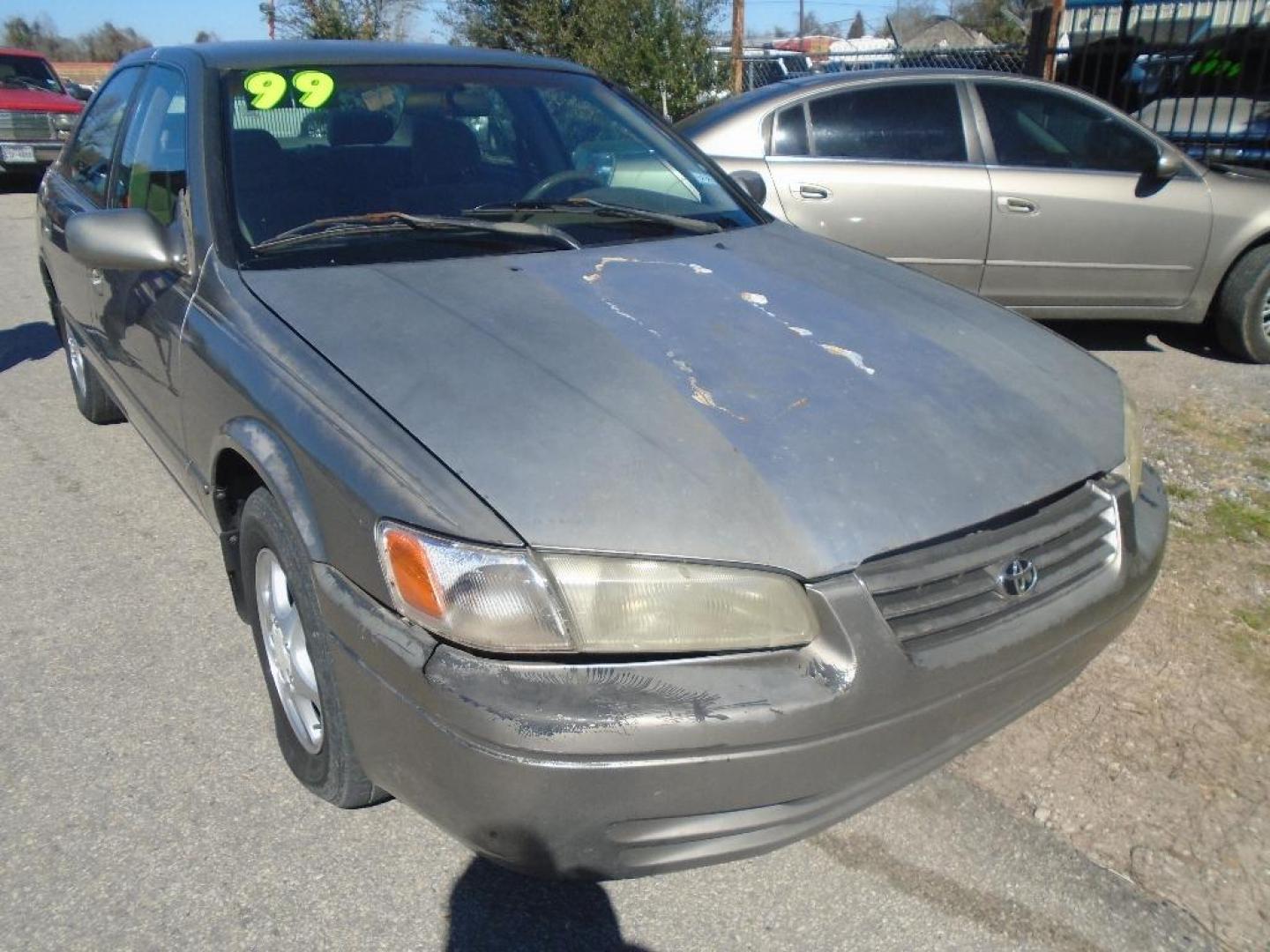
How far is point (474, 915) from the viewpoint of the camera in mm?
A: 2311

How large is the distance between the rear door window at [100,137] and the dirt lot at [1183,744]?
3.62 meters

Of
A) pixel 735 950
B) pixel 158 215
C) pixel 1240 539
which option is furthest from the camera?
pixel 1240 539

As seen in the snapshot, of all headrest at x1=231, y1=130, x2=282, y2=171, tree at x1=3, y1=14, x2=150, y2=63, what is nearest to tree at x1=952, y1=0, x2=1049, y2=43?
headrest at x1=231, y1=130, x2=282, y2=171

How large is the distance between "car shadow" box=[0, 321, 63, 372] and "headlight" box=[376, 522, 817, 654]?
550 centimetres

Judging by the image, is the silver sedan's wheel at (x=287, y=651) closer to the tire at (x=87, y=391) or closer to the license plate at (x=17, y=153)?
the tire at (x=87, y=391)

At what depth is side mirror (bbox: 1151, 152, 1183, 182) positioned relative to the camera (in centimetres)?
583

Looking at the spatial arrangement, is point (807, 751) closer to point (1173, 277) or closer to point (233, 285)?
point (233, 285)

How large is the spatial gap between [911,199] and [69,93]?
14460mm

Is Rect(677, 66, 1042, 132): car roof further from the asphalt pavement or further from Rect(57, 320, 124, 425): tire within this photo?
the asphalt pavement

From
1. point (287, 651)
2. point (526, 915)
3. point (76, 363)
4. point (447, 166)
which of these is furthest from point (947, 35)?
point (526, 915)

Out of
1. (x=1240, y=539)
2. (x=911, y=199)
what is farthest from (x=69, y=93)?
(x=1240, y=539)

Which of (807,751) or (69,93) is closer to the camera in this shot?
(807,751)

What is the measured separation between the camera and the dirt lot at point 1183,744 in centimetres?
243

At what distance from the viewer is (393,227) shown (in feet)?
9.88
